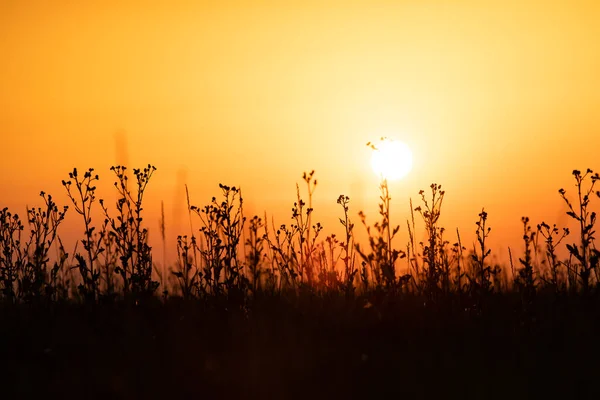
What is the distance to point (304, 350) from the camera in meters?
5.61

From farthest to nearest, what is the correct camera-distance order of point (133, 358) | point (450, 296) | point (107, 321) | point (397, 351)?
point (450, 296) → point (107, 321) → point (397, 351) → point (133, 358)

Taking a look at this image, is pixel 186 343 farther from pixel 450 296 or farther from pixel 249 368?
pixel 450 296

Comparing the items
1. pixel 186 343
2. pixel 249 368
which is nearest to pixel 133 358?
pixel 186 343

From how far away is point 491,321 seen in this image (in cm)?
698

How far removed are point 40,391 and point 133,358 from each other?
84 centimetres

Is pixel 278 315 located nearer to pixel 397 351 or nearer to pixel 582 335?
pixel 397 351

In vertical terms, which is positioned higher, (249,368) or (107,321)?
(107,321)

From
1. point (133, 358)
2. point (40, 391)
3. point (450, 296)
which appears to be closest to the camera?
point (40, 391)

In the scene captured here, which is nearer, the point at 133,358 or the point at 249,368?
the point at 249,368

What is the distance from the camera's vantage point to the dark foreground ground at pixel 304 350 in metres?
4.82

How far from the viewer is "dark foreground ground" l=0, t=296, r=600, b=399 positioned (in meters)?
4.82

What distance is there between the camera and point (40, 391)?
15.7 ft

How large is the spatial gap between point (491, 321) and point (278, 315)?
2.12m

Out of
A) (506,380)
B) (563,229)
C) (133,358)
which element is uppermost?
(563,229)
